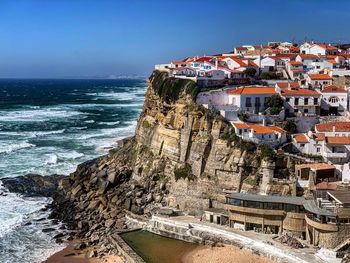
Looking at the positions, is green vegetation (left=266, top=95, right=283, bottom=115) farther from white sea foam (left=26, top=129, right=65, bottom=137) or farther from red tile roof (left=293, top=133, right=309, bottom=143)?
white sea foam (left=26, top=129, right=65, bottom=137)

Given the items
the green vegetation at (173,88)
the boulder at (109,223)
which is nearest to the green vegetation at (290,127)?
the green vegetation at (173,88)

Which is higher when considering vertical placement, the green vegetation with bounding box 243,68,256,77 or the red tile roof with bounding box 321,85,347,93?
the green vegetation with bounding box 243,68,256,77

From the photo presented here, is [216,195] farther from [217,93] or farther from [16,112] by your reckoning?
[16,112]

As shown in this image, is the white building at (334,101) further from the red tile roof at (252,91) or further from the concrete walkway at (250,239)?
the concrete walkway at (250,239)

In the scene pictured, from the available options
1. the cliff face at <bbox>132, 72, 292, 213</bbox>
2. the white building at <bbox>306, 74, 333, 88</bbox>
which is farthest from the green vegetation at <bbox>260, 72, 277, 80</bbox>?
the cliff face at <bbox>132, 72, 292, 213</bbox>

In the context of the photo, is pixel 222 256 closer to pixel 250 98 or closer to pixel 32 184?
pixel 250 98

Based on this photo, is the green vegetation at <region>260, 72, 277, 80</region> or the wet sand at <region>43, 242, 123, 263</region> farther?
the green vegetation at <region>260, 72, 277, 80</region>

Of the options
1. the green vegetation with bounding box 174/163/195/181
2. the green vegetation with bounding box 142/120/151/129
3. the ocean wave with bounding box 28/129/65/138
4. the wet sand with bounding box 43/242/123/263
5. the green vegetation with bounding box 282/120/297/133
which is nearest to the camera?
the wet sand with bounding box 43/242/123/263
